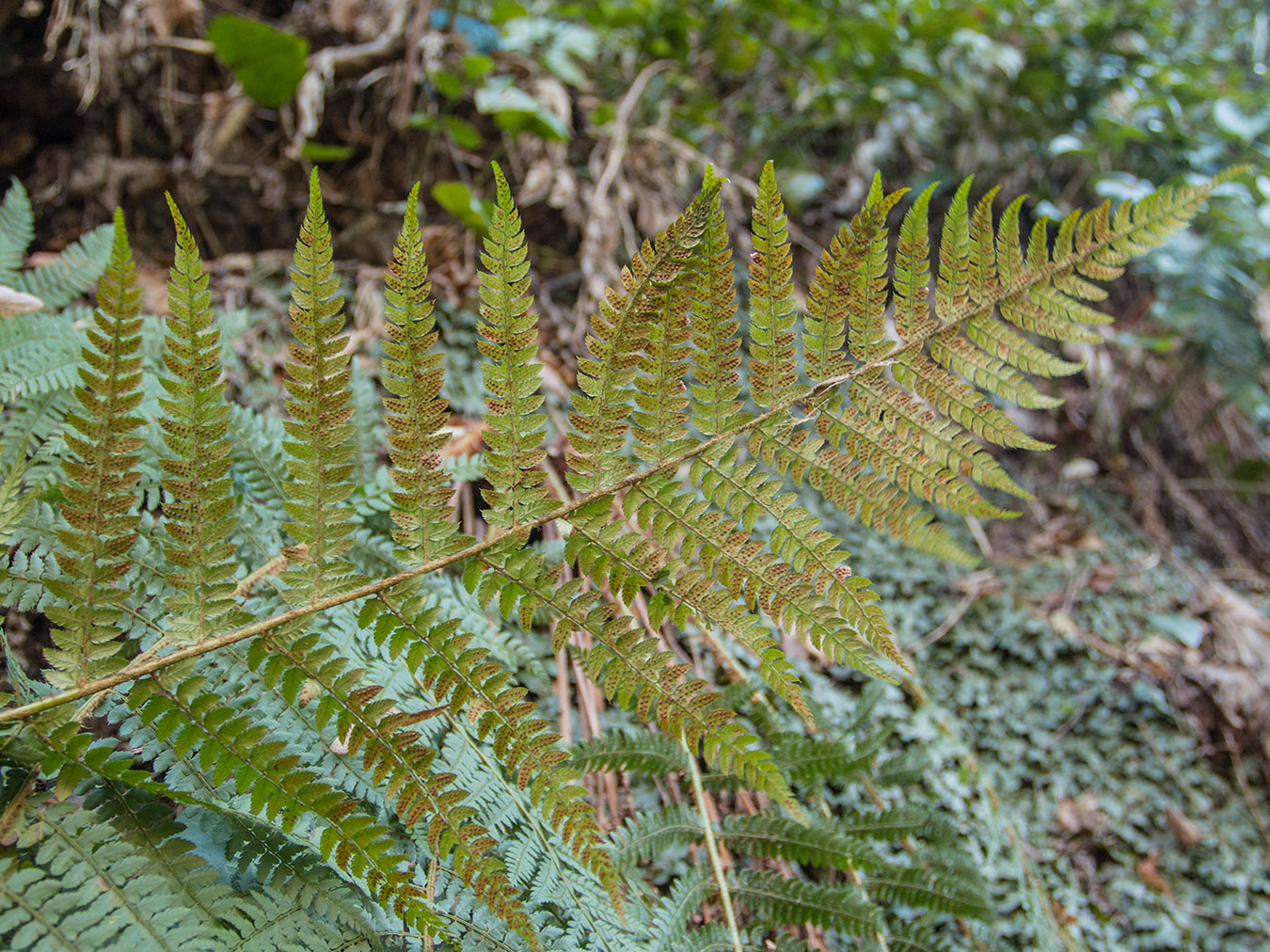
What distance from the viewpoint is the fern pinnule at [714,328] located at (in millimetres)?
953

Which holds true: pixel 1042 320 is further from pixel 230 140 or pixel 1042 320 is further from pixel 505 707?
pixel 230 140

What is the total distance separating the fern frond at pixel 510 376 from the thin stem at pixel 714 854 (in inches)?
20.9

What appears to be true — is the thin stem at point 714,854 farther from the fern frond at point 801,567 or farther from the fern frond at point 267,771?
the fern frond at point 267,771

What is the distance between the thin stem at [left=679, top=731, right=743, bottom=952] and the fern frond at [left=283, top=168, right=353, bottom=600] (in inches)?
26.1

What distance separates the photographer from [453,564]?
102cm

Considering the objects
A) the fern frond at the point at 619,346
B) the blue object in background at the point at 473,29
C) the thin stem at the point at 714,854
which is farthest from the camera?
the blue object in background at the point at 473,29

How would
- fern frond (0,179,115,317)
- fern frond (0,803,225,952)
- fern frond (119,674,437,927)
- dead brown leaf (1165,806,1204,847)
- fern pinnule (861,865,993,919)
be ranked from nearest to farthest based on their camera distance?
1. fern frond (0,803,225,952)
2. fern frond (119,674,437,927)
3. fern pinnule (861,865,993,919)
4. fern frond (0,179,115,317)
5. dead brown leaf (1165,806,1204,847)

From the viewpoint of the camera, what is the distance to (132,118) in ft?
8.89

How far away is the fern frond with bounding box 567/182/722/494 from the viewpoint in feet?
3.05

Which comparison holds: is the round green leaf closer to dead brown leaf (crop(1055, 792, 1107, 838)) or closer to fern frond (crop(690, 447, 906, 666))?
fern frond (crop(690, 447, 906, 666))

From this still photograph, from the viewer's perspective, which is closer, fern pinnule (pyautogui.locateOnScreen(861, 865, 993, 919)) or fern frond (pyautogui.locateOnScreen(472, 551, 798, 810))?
fern frond (pyautogui.locateOnScreen(472, 551, 798, 810))

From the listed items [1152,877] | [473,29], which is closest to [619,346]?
[1152,877]

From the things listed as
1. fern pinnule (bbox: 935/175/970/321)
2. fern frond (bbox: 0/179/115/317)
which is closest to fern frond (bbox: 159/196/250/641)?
fern pinnule (bbox: 935/175/970/321)

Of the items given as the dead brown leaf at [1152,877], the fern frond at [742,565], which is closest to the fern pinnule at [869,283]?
the fern frond at [742,565]
